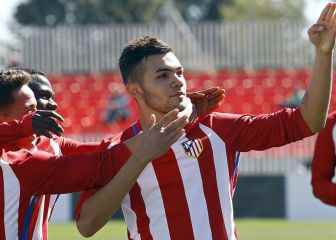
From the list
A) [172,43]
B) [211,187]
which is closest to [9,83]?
[211,187]

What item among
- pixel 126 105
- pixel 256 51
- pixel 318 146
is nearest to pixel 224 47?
pixel 256 51

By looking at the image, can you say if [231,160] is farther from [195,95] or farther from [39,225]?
[39,225]

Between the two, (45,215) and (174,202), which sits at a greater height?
(174,202)

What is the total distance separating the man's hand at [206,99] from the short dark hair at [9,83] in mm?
789

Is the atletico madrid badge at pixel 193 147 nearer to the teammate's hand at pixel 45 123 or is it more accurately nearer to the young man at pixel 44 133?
the young man at pixel 44 133

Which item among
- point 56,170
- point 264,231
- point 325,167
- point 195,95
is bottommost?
point 264,231

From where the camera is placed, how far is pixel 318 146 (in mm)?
6035

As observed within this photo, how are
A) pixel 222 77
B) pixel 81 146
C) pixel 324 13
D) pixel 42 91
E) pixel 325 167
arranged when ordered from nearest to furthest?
1. pixel 324 13
2. pixel 81 146
3. pixel 42 91
4. pixel 325 167
5. pixel 222 77

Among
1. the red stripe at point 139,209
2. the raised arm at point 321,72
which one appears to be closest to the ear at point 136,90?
the red stripe at point 139,209

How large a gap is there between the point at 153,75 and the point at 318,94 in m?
0.75

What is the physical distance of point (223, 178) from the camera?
489 cm

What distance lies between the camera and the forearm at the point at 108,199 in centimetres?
446

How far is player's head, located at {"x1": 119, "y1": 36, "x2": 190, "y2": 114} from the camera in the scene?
477 cm

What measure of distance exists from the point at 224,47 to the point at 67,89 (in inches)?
133
